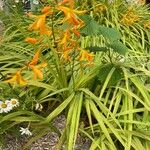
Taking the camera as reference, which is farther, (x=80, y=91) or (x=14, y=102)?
(x=80, y=91)

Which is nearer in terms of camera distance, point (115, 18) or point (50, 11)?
point (50, 11)

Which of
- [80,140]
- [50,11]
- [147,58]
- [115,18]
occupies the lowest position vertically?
[80,140]

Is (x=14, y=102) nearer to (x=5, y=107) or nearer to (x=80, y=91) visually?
(x=5, y=107)

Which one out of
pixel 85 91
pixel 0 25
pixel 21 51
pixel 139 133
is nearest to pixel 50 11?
pixel 85 91

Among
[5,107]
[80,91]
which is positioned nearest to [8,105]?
[5,107]

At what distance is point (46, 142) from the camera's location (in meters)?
2.65

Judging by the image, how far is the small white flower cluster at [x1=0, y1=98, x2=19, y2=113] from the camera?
8.27ft

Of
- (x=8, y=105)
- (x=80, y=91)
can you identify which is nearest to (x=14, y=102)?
(x=8, y=105)

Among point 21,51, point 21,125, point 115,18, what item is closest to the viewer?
point 21,125

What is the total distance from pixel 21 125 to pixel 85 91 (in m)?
0.45

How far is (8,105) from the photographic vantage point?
8.35ft

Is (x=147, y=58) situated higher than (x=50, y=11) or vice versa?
(x=50, y=11)

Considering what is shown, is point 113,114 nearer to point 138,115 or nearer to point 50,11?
point 138,115

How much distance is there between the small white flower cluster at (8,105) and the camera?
99.3 inches
